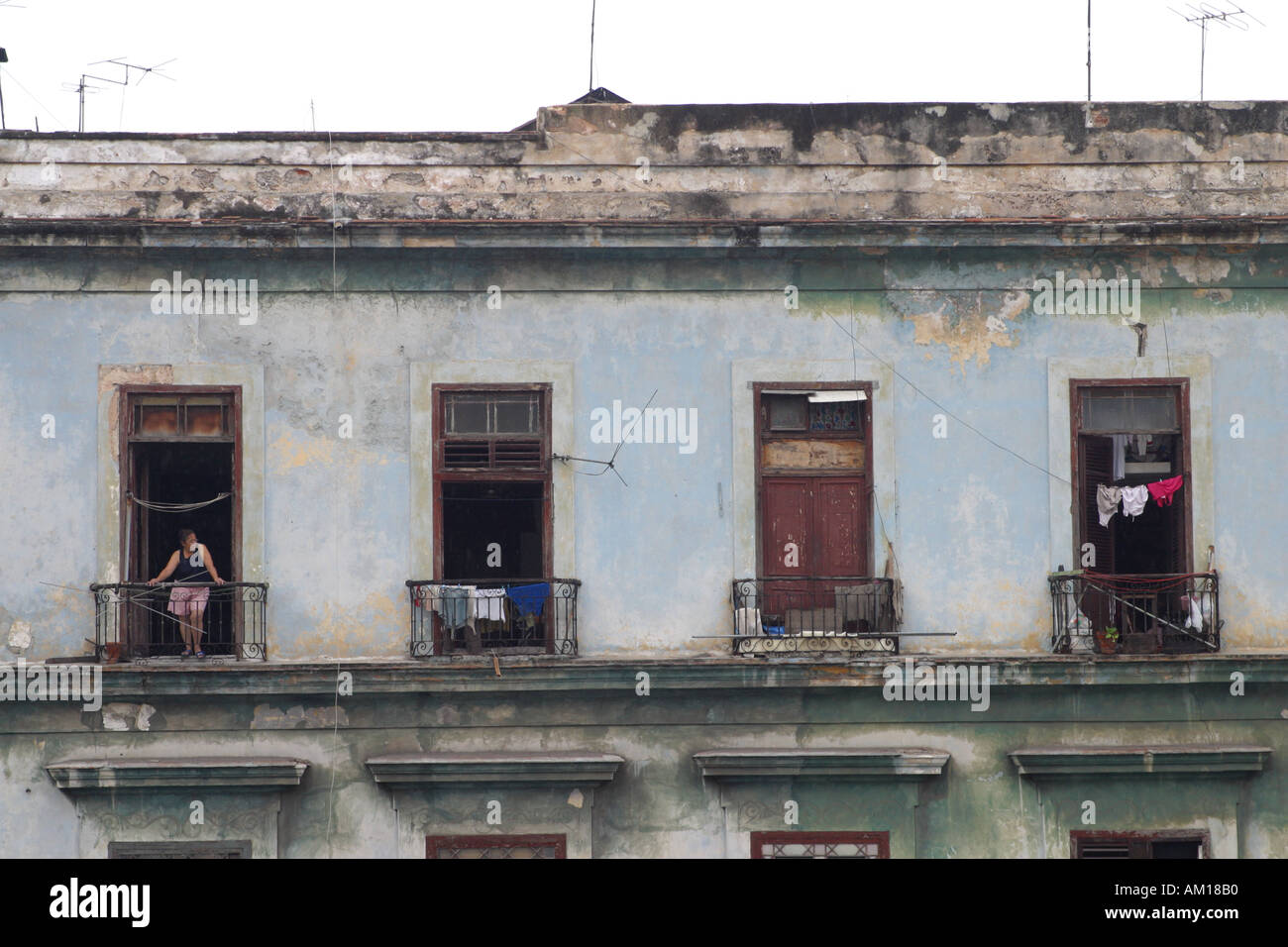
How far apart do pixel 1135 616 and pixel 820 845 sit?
3.00 meters

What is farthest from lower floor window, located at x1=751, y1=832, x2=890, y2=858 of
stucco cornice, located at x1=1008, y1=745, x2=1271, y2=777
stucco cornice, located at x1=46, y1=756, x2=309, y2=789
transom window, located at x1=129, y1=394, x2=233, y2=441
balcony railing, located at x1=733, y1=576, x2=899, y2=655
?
transom window, located at x1=129, y1=394, x2=233, y2=441

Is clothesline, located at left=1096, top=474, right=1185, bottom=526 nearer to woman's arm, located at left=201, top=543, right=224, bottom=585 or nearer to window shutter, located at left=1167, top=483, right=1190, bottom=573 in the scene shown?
window shutter, located at left=1167, top=483, right=1190, bottom=573

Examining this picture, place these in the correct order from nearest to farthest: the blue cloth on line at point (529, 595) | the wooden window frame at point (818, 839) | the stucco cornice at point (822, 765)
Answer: the stucco cornice at point (822, 765) < the wooden window frame at point (818, 839) < the blue cloth on line at point (529, 595)

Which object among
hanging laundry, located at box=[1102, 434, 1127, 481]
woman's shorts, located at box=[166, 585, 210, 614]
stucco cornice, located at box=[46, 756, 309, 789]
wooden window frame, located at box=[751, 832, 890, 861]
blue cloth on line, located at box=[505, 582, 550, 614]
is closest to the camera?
stucco cornice, located at box=[46, 756, 309, 789]

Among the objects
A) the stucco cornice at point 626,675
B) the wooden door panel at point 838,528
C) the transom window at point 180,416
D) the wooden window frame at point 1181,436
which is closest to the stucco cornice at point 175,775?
the stucco cornice at point 626,675

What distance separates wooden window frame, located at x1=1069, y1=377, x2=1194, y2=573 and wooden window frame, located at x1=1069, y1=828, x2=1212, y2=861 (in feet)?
6.50

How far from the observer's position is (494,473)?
14742 mm

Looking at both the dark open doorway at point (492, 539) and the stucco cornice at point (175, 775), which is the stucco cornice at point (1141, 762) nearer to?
the dark open doorway at point (492, 539)

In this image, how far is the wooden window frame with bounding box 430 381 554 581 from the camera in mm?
14719

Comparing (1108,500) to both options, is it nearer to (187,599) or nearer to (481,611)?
(481,611)

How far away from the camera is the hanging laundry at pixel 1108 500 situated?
1480 centimetres

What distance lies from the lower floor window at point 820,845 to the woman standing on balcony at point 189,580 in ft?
14.7

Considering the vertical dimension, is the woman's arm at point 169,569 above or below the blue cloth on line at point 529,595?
above
